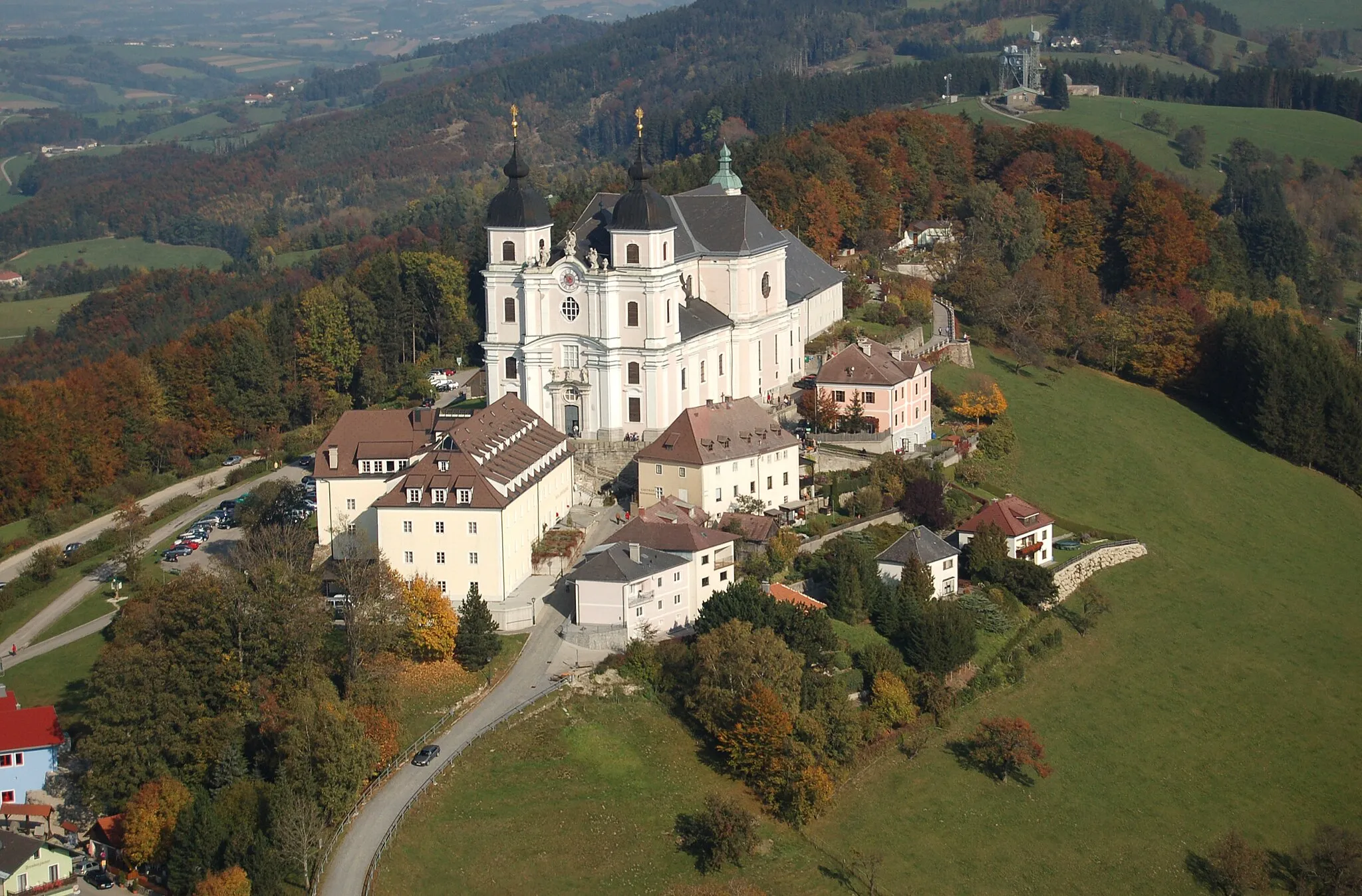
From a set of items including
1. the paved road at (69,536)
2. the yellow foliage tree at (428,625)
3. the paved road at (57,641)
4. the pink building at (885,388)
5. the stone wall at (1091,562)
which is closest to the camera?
the yellow foliage tree at (428,625)

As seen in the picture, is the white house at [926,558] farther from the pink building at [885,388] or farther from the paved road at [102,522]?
the paved road at [102,522]

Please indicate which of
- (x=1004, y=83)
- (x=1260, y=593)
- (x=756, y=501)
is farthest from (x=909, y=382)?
(x=1004, y=83)

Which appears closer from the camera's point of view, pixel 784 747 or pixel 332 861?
pixel 332 861

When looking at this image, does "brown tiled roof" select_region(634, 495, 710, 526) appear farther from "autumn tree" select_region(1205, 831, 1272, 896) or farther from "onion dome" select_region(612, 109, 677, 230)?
"autumn tree" select_region(1205, 831, 1272, 896)

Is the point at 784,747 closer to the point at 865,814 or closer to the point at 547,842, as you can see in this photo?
the point at 865,814

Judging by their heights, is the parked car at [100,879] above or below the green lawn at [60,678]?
below

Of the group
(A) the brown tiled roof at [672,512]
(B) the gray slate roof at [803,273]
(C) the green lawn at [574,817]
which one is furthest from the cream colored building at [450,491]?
(B) the gray slate roof at [803,273]
